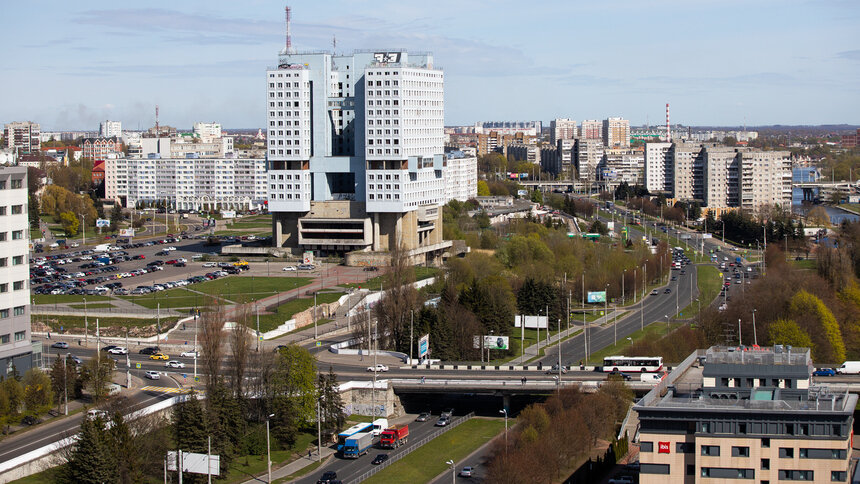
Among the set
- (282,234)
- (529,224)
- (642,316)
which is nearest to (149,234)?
(282,234)

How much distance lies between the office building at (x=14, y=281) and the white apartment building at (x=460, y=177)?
9512 centimetres

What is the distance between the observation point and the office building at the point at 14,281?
2015 inches

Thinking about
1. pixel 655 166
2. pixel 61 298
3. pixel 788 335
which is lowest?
pixel 788 335

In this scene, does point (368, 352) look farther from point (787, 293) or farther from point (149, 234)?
point (149, 234)

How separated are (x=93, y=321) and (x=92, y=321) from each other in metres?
0.06

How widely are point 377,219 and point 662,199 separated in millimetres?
73871

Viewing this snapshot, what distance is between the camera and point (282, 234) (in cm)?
10325

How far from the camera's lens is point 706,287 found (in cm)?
9688

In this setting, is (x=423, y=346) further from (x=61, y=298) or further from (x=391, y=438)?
(x=61, y=298)

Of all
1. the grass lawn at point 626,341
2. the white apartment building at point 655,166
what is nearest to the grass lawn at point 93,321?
the grass lawn at point 626,341

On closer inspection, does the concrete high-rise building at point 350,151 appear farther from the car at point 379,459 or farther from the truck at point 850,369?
the car at point 379,459

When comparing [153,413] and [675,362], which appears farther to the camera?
[675,362]

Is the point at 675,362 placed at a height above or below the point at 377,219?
below

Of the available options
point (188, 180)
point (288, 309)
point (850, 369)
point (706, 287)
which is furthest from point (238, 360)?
point (188, 180)
